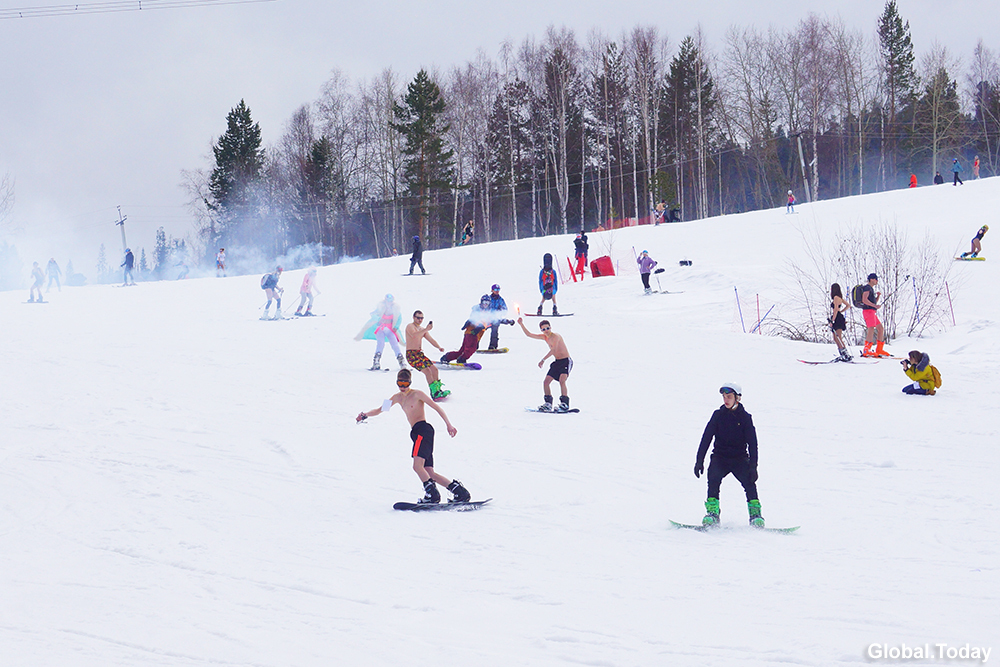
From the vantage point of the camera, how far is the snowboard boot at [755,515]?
297 inches

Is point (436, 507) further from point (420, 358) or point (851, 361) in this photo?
point (851, 361)

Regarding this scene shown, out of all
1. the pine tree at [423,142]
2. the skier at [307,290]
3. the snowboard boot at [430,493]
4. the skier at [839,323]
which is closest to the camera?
the snowboard boot at [430,493]

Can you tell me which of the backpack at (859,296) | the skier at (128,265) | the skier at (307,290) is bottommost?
the backpack at (859,296)

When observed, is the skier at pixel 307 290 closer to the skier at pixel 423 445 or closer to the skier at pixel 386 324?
the skier at pixel 386 324

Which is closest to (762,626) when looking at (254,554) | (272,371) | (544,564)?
(544,564)

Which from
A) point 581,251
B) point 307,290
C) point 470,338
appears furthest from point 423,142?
point 470,338

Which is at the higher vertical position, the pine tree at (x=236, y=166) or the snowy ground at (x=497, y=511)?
the pine tree at (x=236, y=166)

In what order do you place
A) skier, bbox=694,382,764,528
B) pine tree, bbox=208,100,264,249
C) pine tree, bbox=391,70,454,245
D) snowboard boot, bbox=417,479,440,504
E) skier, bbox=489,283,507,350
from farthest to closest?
pine tree, bbox=208,100,264,249 < pine tree, bbox=391,70,454,245 < skier, bbox=489,283,507,350 < snowboard boot, bbox=417,479,440,504 < skier, bbox=694,382,764,528

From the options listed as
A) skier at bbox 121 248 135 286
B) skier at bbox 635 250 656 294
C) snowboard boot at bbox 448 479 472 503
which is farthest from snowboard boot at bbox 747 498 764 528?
skier at bbox 121 248 135 286

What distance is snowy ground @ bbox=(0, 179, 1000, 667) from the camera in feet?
17.8

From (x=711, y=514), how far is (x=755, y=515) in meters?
0.39

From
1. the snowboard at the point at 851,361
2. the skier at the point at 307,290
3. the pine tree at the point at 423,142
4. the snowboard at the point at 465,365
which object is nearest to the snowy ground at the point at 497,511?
the snowboard at the point at 851,361

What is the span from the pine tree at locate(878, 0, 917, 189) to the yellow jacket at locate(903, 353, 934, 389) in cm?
5250

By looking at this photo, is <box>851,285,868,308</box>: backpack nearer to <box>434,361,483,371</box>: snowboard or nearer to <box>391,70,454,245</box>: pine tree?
<box>434,361,483,371</box>: snowboard
